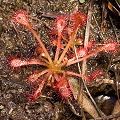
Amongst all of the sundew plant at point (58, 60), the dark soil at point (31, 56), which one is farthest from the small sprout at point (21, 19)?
the dark soil at point (31, 56)

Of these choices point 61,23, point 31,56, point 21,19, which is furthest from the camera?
point 31,56

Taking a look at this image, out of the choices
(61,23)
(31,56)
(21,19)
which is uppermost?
(21,19)

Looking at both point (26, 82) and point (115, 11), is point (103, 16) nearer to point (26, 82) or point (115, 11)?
point (115, 11)

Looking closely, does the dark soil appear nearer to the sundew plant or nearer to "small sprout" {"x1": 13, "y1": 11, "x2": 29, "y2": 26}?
the sundew plant

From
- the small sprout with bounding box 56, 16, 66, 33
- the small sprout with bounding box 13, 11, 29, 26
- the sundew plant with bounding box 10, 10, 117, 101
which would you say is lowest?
the sundew plant with bounding box 10, 10, 117, 101

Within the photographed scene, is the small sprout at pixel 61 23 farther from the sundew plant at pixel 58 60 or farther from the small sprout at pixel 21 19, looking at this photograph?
the small sprout at pixel 21 19

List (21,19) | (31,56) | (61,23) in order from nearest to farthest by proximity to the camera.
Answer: (21,19) < (61,23) < (31,56)

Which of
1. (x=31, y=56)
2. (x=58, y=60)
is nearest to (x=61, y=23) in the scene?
(x=58, y=60)

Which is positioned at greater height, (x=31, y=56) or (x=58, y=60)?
(x=31, y=56)

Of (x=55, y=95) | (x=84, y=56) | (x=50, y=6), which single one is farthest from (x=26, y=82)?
(x=50, y=6)

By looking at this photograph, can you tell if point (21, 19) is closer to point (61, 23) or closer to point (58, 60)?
point (61, 23)

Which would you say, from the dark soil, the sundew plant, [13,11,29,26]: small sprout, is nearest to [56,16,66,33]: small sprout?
the sundew plant
